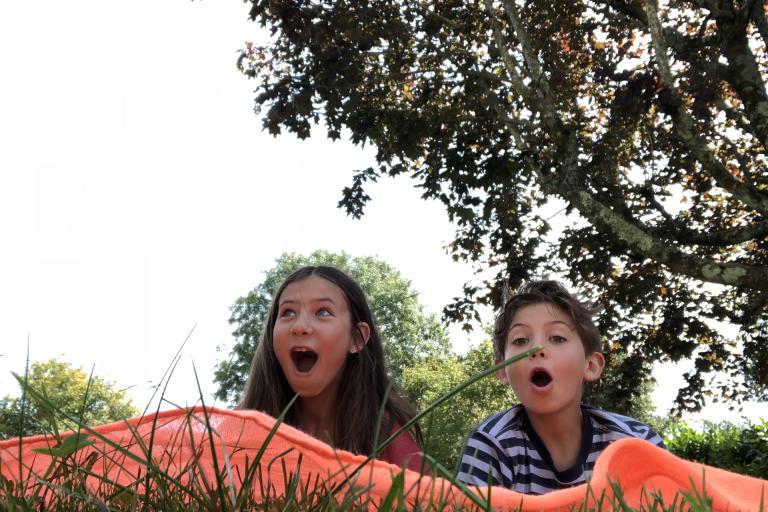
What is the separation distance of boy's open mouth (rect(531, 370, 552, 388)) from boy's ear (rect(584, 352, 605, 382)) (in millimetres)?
339

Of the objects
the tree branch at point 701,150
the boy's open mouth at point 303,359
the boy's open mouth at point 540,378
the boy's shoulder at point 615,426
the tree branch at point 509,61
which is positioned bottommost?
the boy's shoulder at point 615,426

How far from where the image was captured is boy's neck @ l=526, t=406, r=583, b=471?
11.5 feet

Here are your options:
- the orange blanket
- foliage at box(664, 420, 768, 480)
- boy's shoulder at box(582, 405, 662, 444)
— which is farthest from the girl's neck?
foliage at box(664, 420, 768, 480)

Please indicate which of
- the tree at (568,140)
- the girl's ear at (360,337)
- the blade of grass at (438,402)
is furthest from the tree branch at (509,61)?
the blade of grass at (438,402)

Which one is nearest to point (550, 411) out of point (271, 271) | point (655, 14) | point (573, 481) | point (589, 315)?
point (573, 481)

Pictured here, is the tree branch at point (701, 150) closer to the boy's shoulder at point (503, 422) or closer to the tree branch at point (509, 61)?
the tree branch at point (509, 61)

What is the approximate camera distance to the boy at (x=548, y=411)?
3.29m

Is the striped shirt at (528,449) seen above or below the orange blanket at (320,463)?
above

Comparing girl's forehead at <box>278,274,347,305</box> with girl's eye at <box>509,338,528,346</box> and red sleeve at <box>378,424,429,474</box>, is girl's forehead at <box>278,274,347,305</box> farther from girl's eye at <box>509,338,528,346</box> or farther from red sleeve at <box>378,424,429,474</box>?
girl's eye at <box>509,338,528,346</box>

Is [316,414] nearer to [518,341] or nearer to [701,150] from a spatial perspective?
[518,341]

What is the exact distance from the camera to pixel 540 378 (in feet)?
12.0

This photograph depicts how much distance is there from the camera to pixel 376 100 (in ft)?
35.3

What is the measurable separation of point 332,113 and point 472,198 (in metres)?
2.18

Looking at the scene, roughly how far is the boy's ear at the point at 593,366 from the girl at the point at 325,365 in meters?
0.93
